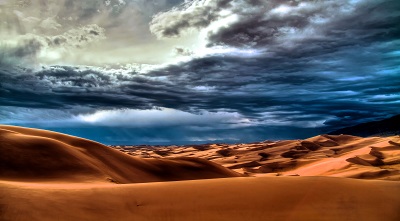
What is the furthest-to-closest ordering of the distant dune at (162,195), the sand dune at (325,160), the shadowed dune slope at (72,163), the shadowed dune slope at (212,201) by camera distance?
the sand dune at (325,160)
the shadowed dune slope at (72,163)
the distant dune at (162,195)
the shadowed dune slope at (212,201)

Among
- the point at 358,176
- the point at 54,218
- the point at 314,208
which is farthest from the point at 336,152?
the point at 54,218

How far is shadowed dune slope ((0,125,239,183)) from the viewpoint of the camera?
8945 millimetres

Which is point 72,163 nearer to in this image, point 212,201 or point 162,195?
point 162,195

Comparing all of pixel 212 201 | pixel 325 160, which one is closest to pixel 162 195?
pixel 212 201

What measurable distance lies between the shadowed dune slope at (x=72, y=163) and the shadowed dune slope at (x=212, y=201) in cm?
273

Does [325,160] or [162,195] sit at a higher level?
[162,195]

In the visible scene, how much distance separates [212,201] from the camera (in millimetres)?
6250

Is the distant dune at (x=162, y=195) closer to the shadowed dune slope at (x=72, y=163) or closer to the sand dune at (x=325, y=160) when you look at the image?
the shadowed dune slope at (x=72, y=163)

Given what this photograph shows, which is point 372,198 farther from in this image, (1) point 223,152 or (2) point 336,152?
(1) point 223,152

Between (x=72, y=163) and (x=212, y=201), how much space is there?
542cm

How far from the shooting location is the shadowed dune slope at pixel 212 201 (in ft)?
17.7

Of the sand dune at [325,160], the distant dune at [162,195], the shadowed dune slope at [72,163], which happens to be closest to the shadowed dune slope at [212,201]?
the distant dune at [162,195]

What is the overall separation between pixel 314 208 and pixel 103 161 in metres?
8.19

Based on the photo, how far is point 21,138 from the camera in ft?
33.9
